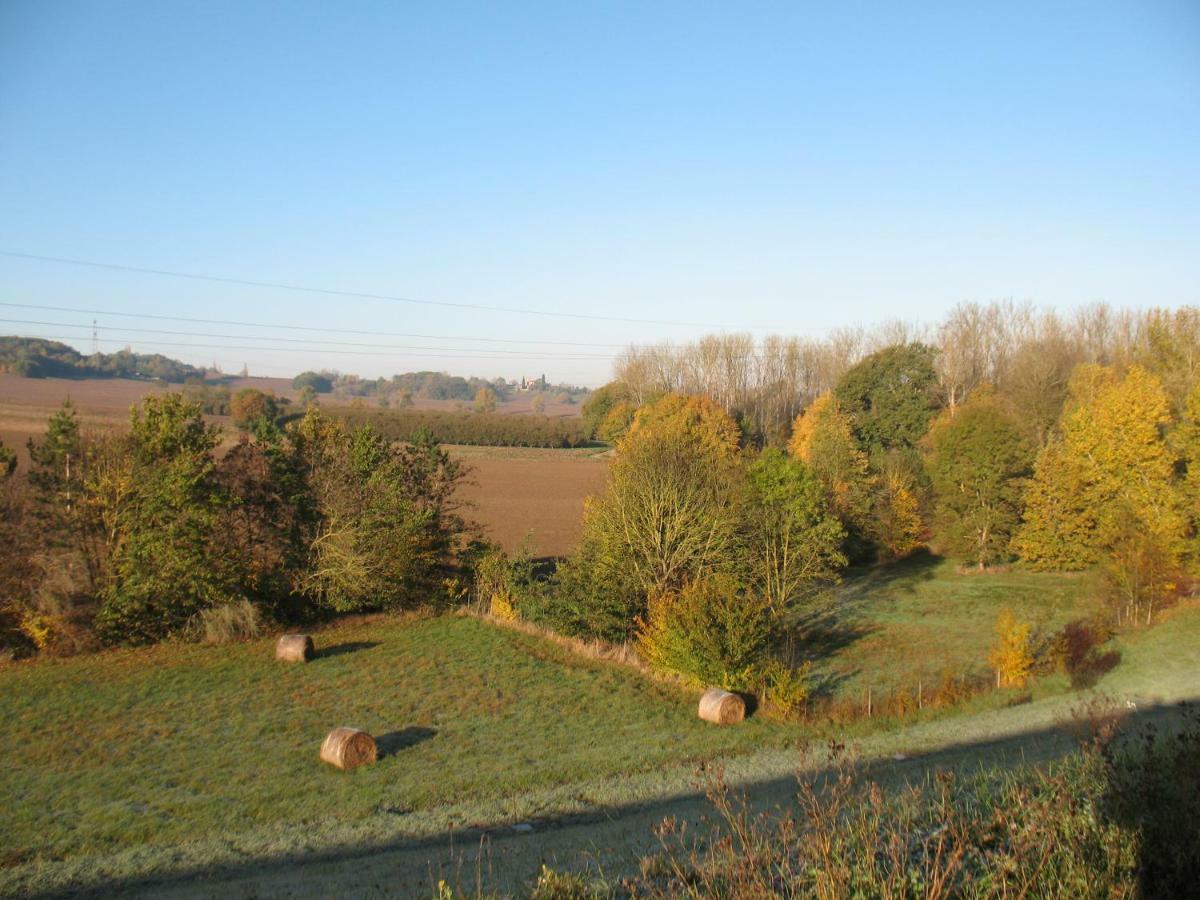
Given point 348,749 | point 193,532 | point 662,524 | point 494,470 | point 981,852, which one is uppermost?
point 981,852

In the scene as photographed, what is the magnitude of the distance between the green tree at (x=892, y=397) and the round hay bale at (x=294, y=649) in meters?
45.2

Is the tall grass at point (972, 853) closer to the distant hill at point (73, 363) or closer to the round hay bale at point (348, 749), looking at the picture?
the round hay bale at point (348, 749)

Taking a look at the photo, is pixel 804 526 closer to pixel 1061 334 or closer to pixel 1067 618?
pixel 1067 618

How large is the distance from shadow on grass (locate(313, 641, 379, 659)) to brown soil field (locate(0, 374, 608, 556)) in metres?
9.59

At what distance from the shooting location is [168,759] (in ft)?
47.5

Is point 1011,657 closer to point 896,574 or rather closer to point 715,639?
point 715,639

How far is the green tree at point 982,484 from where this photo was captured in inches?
1588

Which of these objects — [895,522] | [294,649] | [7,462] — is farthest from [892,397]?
[7,462]

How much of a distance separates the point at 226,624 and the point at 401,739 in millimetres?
11356

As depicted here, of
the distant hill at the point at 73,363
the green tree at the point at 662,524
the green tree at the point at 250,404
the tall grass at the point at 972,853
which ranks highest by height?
the distant hill at the point at 73,363

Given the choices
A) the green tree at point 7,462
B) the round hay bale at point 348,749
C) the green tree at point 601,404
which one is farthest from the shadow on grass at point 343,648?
Result: the green tree at point 601,404

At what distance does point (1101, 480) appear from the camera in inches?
1465

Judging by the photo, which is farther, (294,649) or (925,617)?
(925,617)

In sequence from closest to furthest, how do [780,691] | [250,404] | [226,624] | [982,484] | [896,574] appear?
[780,691] → [226,624] → [982,484] → [896,574] → [250,404]
